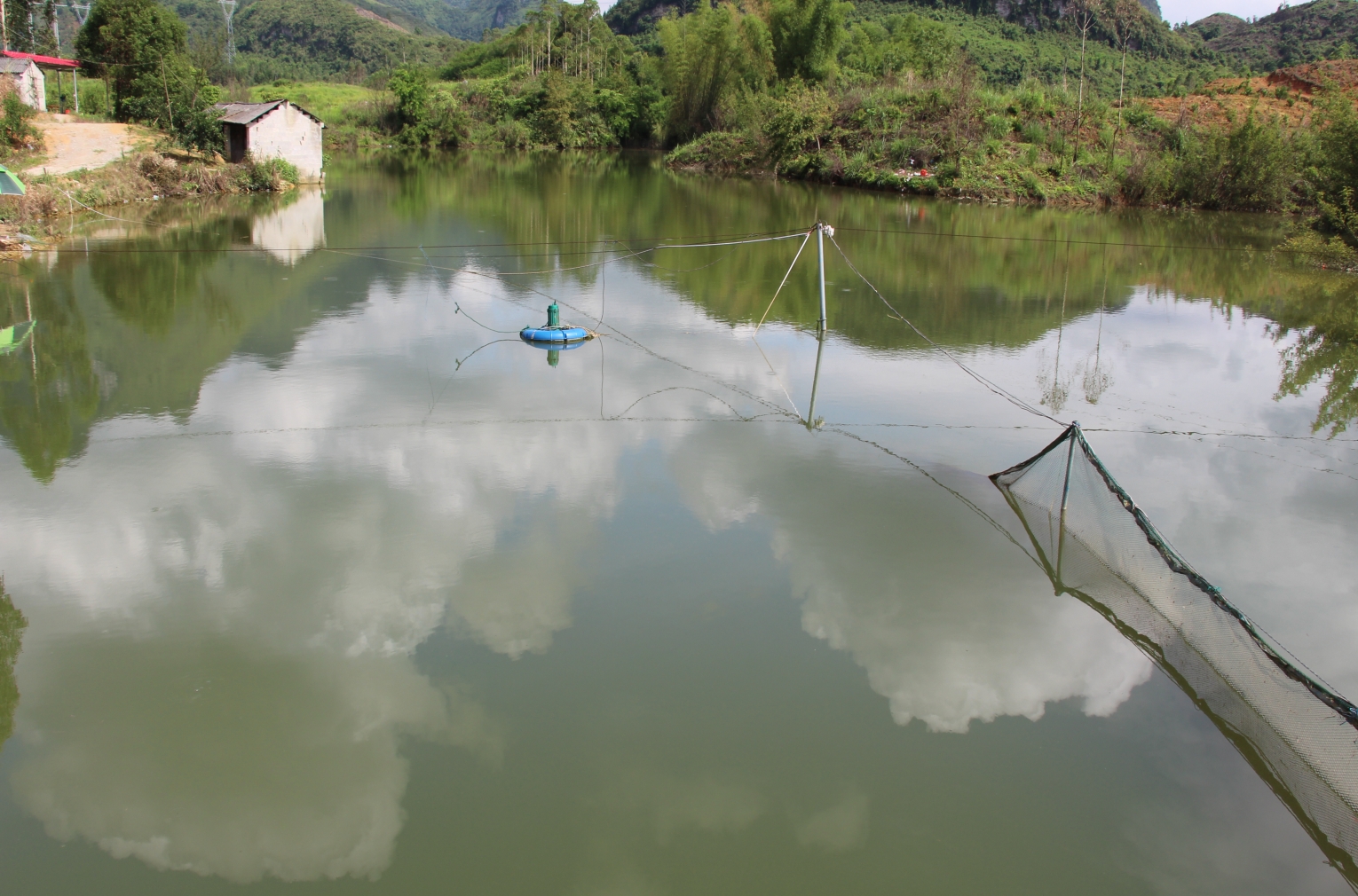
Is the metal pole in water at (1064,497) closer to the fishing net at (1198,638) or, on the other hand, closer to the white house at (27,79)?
the fishing net at (1198,638)

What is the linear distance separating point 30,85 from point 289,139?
7.09m

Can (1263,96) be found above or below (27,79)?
above

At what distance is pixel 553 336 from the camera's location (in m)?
11.0

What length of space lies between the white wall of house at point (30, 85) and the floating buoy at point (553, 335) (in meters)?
20.8

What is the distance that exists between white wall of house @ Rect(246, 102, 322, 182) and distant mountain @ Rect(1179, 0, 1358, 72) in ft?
162

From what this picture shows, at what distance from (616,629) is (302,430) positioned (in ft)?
13.6

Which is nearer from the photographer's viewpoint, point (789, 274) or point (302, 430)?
point (302, 430)

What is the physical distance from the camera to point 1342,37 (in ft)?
176

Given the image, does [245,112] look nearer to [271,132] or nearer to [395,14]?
[271,132]

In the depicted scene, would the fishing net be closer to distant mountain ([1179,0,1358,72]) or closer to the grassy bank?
the grassy bank

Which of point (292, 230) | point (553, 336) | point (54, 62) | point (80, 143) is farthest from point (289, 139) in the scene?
point (553, 336)

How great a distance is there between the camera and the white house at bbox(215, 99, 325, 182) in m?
25.3

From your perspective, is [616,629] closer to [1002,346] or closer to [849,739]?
[849,739]

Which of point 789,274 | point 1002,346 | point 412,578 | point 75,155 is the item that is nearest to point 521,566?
point 412,578
